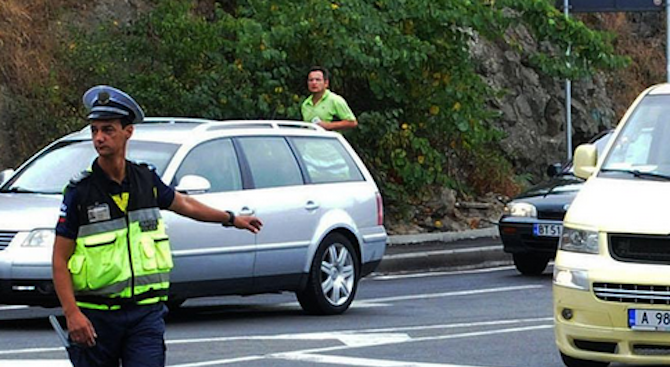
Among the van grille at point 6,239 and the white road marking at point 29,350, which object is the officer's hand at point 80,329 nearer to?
the white road marking at point 29,350

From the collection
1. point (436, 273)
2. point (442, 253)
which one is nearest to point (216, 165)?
point (436, 273)

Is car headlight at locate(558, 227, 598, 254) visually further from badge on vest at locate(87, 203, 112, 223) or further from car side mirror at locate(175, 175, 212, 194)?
badge on vest at locate(87, 203, 112, 223)

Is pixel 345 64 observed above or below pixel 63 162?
below

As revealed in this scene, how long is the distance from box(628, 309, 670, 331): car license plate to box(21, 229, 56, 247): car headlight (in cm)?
465

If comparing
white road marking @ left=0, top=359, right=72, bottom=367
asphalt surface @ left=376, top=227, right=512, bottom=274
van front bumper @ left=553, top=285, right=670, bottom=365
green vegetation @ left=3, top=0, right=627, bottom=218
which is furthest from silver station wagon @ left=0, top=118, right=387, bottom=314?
green vegetation @ left=3, top=0, right=627, bottom=218

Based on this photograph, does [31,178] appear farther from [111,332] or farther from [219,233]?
[111,332]

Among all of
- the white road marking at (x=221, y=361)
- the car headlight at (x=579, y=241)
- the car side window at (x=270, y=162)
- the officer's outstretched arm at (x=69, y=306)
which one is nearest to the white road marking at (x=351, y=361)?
the white road marking at (x=221, y=361)

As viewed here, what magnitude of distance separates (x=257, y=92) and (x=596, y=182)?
10675mm

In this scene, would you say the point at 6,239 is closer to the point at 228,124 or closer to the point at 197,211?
the point at 228,124

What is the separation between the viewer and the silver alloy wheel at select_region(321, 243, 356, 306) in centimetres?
1447

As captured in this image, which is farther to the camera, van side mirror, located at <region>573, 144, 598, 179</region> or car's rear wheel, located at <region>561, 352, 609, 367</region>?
van side mirror, located at <region>573, 144, 598, 179</region>

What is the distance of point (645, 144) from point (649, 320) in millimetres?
1645

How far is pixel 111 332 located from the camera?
723 cm

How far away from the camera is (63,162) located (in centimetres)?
1401
